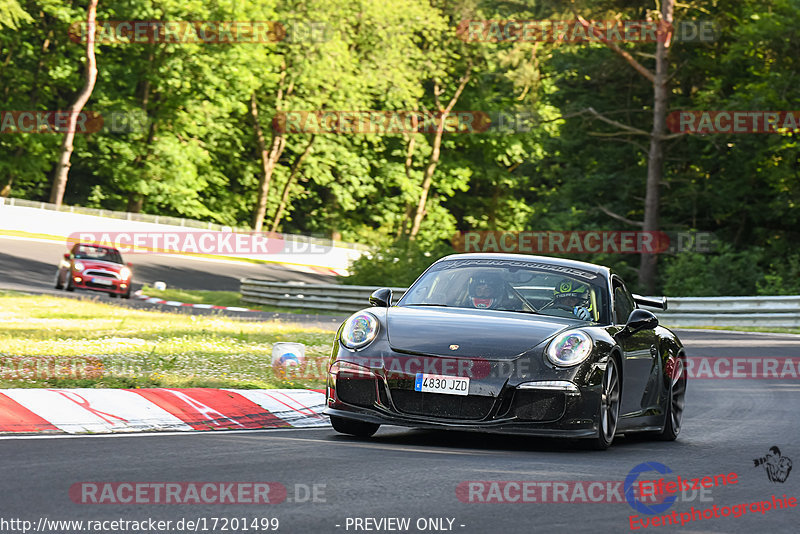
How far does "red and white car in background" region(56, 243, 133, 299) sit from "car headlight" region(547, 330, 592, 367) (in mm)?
23875

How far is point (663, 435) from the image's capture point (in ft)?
33.4

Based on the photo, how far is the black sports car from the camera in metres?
8.31

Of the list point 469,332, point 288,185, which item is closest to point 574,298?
point 469,332

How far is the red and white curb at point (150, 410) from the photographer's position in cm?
884

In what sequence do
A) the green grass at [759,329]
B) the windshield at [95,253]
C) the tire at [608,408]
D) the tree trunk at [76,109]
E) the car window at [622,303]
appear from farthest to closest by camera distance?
1. the tree trunk at [76,109]
2. the windshield at [95,253]
3. the green grass at [759,329]
4. the car window at [622,303]
5. the tire at [608,408]

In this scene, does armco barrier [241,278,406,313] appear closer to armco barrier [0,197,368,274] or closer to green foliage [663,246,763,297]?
armco barrier [0,197,368,274]

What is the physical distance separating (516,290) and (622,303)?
1.07 metres

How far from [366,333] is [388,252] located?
92.9 feet

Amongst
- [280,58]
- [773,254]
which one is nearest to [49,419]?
[773,254]

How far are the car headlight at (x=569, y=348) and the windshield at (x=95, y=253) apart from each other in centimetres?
2476

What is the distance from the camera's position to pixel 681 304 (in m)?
28.7

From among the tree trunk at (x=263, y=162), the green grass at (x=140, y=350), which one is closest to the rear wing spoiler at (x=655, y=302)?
the green grass at (x=140, y=350)

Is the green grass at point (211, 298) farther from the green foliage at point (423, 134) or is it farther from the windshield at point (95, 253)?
the green foliage at point (423, 134)

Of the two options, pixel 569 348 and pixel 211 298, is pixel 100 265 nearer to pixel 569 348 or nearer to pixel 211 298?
pixel 211 298
